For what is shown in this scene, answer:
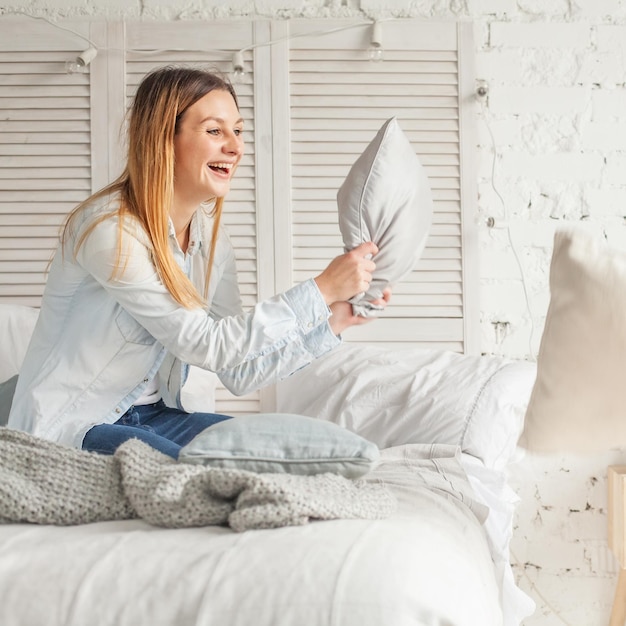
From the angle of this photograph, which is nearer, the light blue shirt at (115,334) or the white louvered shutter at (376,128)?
the light blue shirt at (115,334)

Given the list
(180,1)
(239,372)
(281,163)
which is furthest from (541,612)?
(180,1)

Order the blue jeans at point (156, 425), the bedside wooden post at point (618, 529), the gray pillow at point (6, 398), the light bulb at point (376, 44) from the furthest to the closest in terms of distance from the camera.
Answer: the light bulb at point (376, 44), the bedside wooden post at point (618, 529), the gray pillow at point (6, 398), the blue jeans at point (156, 425)

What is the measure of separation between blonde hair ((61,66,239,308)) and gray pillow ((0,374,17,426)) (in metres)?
0.40

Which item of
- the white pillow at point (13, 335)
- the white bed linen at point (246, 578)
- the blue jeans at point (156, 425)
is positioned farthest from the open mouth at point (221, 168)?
the white bed linen at point (246, 578)

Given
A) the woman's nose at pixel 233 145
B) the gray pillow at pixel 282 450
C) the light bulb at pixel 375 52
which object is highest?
the light bulb at pixel 375 52

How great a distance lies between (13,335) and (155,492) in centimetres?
124

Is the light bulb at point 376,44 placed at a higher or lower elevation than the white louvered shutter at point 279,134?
higher

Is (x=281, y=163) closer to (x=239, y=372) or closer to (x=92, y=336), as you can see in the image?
(x=239, y=372)

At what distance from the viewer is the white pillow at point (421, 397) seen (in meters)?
1.81

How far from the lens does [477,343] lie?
7.92ft

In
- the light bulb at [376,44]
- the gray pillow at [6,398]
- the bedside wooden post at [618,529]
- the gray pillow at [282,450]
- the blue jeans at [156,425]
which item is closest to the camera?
the gray pillow at [282,450]

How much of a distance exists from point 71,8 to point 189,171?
3.16 feet

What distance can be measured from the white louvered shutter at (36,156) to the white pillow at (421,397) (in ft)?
2.79

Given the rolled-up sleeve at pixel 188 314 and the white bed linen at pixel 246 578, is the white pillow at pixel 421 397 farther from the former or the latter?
the white bed linen at pixel 246 578
